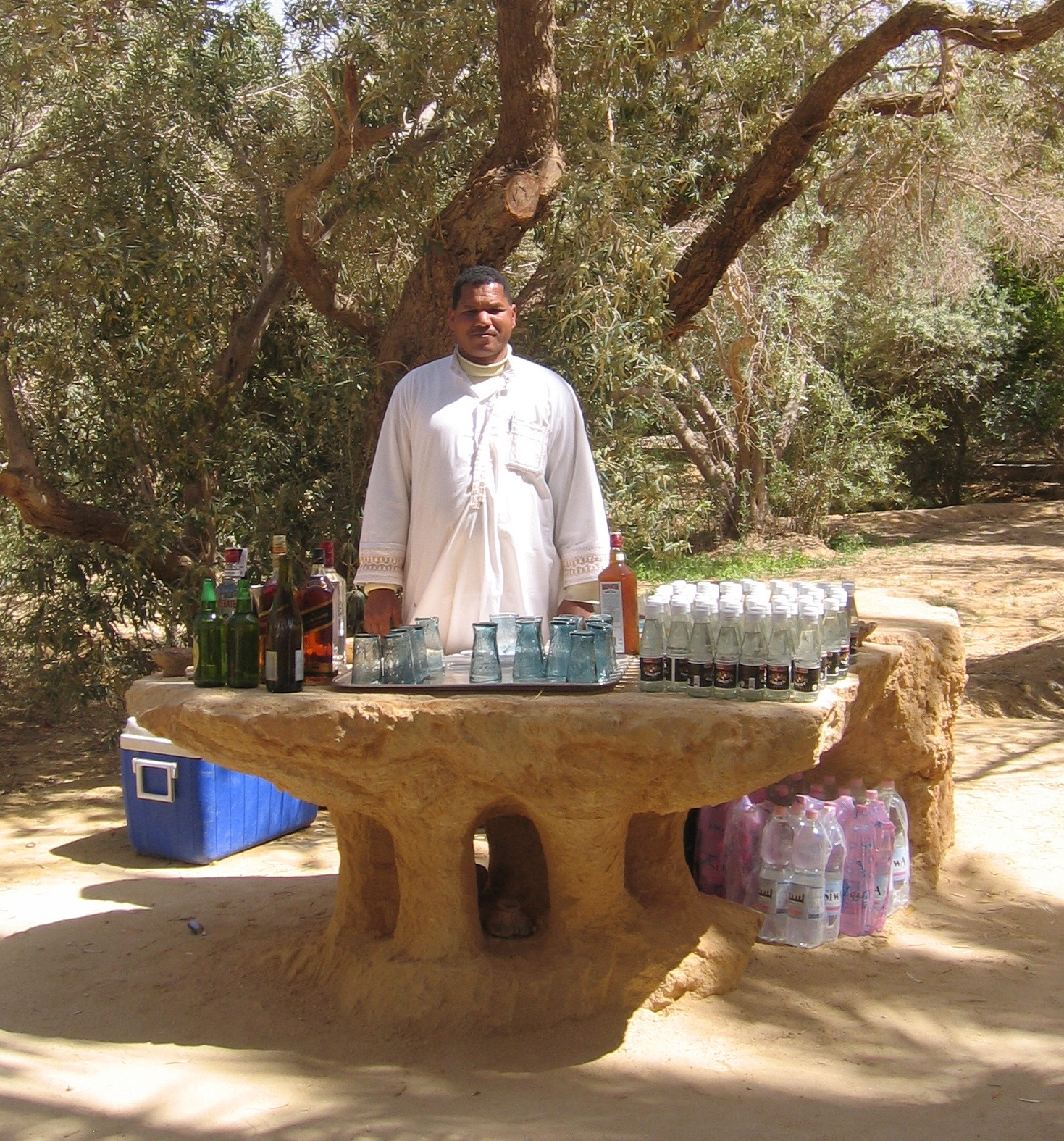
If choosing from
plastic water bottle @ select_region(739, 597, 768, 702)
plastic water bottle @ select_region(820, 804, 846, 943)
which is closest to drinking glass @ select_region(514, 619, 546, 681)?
plastic water bottle @ select_region(739, 597, 768, 702)

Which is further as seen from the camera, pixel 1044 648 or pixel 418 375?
pixel 1044 648

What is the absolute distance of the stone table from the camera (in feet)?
9.37

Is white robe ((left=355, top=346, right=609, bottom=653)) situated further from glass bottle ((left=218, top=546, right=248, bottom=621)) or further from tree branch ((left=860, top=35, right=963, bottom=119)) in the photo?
tree branch ((left=860, top=35, right=963, bottom=119))

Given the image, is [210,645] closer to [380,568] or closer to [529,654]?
[380,568]

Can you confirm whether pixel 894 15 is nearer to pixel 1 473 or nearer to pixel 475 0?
pixel 475 0

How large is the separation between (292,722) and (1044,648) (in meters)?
7.02

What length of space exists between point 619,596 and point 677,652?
46 cm

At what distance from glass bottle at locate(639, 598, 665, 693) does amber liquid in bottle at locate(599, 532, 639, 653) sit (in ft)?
1.03

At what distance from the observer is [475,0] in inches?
225

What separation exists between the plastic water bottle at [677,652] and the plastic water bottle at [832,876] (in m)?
1.23

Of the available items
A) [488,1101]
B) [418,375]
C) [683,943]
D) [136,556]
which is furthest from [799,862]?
[136,556]

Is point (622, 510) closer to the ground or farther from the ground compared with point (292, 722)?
farther from the ground

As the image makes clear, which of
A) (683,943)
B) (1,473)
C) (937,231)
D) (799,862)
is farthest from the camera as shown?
(937,231)

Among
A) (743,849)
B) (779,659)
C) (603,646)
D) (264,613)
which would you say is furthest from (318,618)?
(743,849)
